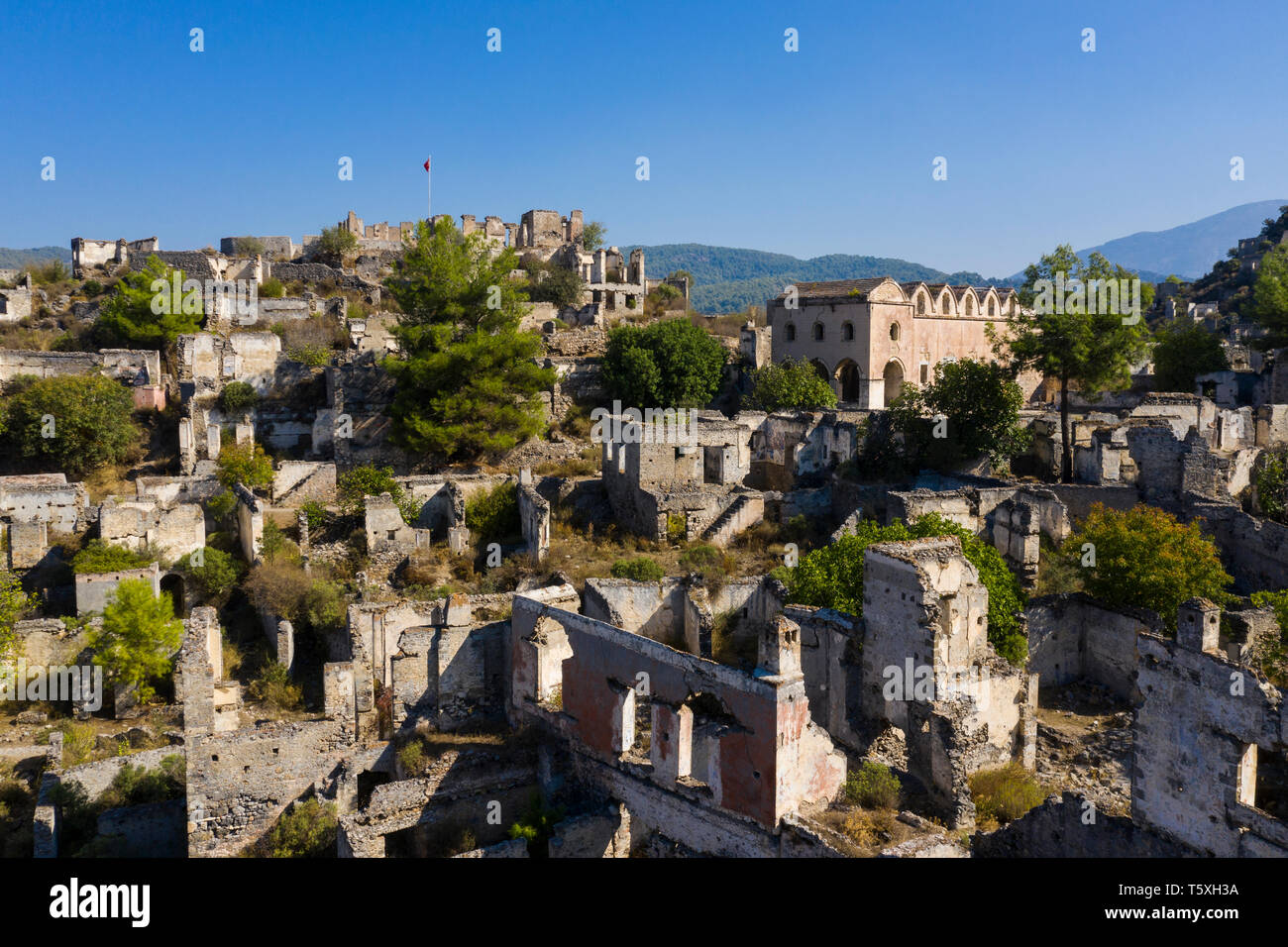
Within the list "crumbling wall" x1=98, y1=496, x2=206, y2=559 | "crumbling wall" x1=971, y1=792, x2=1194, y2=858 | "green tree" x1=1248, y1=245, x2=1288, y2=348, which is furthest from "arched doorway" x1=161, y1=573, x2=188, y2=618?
"green tree" x1=1248, y1=245, x2=1288, y2=348

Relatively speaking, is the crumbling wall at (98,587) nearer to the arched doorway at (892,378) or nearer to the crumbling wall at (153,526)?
the crumbling wall at (153,526)

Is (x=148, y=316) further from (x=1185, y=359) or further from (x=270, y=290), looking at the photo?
(x=1185, y=359)

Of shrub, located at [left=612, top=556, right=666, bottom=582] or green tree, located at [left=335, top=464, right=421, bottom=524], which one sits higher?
green tree, located at [left=335, top=464, right=421, bottom=524]

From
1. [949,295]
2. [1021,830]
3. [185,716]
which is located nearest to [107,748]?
[185,716]

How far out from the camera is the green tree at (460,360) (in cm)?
2673

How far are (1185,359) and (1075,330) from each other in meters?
9.78

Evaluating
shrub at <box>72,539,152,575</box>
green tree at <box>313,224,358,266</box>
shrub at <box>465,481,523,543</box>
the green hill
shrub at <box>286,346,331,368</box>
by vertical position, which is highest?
the green hill

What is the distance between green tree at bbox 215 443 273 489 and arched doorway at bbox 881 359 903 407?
21.8m

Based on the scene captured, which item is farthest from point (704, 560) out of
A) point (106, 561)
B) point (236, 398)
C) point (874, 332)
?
point (874, 332)

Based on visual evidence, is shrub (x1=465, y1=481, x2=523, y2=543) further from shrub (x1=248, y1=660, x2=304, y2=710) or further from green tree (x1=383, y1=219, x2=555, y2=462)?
shrub (x1=248, y1=660, x2=304, y2=710)

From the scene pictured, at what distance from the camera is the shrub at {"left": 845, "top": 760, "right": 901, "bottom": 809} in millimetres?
12516

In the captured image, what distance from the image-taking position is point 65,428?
83.9 feet

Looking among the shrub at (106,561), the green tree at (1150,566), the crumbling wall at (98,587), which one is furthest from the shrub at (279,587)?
the green tree at (1150,566)

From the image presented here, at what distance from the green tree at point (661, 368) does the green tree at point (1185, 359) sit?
49.7ft
